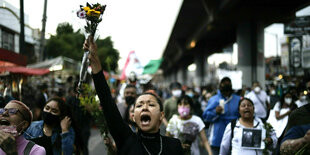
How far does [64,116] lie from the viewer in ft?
16.6

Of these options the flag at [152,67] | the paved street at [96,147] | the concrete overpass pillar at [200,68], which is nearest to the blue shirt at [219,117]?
the paved street at [96,147]

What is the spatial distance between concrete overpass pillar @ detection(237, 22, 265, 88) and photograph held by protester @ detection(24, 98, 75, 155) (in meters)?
18.3

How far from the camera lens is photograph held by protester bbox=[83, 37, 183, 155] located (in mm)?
2928

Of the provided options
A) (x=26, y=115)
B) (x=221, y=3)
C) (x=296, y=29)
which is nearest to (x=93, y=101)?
(x=26, y=115)

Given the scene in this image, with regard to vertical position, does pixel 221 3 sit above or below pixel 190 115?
above

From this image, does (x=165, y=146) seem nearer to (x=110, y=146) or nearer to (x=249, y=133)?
(x=110, y=146)

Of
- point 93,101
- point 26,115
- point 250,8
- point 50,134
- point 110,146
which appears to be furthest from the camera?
point 250,8

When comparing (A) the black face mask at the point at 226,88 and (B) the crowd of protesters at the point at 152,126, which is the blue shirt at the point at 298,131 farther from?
(A) the black face mask at the point at 226,88

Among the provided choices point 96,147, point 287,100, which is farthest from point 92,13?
point 96,147

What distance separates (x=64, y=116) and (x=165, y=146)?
2.31 meters

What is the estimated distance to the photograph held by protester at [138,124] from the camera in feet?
9.61

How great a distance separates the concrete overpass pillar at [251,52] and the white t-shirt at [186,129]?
53.1ft

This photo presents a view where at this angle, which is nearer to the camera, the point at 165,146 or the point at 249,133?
the point at 165,146

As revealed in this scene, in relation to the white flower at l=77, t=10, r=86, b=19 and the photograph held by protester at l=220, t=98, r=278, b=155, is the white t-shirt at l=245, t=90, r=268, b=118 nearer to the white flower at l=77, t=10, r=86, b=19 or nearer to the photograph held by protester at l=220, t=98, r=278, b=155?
the photograph held by protester at l=220, t=98, r=278, b=155
